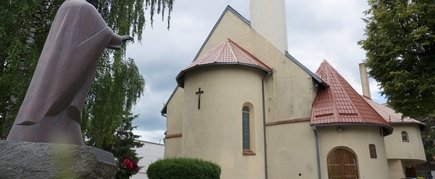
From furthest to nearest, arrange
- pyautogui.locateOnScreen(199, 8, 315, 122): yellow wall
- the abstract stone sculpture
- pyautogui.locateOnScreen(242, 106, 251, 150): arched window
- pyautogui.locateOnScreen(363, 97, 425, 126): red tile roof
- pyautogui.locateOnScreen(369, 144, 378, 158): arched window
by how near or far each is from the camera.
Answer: pyautogui.locateOnScreen(363, 97, 425, 126): red tile roof < pyautogui.locateOnScreen(199, 8, 315, 122): yellow wall < pyautogui.locateOnScreen(242, 106, 251, 150): arched window < pyautogui.locateOnScreen(369, 144, 378, 158): arched window < the abstract stone sculpture

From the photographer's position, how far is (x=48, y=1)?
10.8 metres

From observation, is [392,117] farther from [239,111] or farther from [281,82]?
[239,111]

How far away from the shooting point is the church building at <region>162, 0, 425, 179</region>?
52.4ft

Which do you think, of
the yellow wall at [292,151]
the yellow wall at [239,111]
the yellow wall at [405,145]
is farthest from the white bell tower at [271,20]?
the yellow wall at [405,145]

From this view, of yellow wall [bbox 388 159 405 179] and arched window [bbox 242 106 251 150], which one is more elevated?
arched window [bbox 242 106 251 150]

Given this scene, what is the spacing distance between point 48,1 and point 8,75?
2.86 m

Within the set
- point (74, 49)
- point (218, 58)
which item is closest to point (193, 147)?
point (218, 58)

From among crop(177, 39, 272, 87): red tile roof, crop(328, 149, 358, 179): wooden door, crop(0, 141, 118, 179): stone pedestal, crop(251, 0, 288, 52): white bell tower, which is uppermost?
crop(251, 0, 288, 52): white bell tower

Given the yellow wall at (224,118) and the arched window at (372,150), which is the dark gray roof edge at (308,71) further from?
the arched window at (372,150)

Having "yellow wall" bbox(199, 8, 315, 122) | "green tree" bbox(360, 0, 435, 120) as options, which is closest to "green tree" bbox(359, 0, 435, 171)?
"green tree" bbox(360, 0, 435, 120)

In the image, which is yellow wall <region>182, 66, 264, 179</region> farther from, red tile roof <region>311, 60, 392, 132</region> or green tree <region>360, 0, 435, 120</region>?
green tree <region>360, 0, 435, 120</region>

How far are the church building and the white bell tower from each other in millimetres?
1426

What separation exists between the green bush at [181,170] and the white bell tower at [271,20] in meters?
10.2

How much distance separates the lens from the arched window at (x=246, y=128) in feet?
55.4
